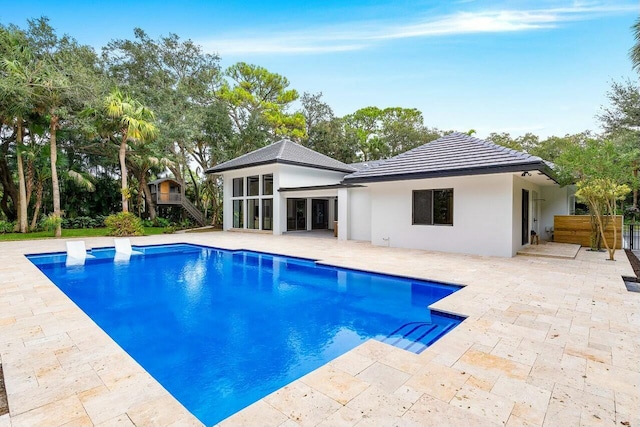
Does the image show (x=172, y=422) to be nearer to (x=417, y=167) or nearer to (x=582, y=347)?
(x=582, y=347)

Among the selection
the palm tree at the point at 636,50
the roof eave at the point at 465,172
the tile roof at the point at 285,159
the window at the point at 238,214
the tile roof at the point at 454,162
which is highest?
the palm tree at the point at 636,50

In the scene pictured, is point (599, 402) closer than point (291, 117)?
Yes

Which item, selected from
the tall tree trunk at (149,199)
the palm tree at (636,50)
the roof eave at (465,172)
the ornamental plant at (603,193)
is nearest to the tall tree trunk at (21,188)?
the tall tree trunk at (149,199)

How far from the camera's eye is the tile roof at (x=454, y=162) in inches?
354

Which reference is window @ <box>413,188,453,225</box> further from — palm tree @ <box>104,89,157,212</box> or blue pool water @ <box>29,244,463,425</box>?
palm tree @ <box>104,89,157,212</box>

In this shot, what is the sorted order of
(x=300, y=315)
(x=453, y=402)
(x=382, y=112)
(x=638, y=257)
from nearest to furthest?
1. (x=453, y=402)
2. (x=300, y=315)
3. (x=638, y=257)
4. (x=382, y=112)

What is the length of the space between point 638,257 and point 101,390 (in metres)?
13.8

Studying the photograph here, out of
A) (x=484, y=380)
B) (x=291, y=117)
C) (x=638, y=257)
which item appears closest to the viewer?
(x=484, y=380)

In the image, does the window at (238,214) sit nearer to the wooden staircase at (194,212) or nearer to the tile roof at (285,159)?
the tile roof at (285,159)

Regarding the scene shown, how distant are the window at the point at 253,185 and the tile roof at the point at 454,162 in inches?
303

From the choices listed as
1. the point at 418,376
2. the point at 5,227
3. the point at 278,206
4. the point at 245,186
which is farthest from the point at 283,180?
the point at 418,376

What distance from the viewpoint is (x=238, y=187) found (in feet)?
64.7

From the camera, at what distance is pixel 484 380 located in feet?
9.63

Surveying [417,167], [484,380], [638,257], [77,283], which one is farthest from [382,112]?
[484,380]
